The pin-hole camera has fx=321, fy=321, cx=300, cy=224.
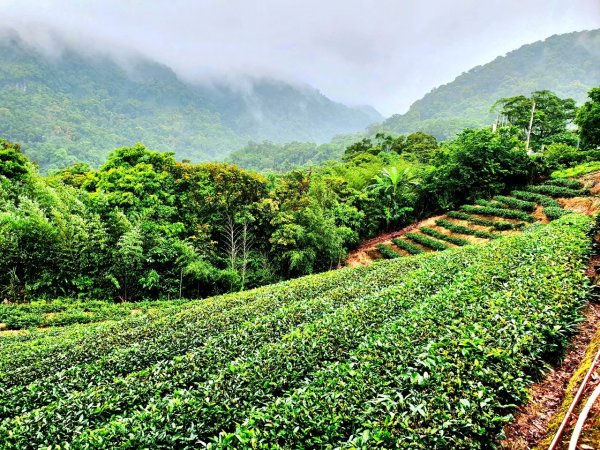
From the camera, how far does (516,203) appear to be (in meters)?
18.5

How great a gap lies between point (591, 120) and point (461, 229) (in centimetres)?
1185

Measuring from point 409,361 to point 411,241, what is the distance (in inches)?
713

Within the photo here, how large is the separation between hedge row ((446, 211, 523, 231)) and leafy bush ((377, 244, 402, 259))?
4.65 m

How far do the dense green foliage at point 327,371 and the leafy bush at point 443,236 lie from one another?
33.3ft

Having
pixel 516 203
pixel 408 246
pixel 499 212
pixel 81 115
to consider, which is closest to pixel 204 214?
pixel 408 246

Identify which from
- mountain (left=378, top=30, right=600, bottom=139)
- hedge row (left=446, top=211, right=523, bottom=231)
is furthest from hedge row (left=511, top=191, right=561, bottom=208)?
mountain (left=378, top=30, right=600, bottom=139)

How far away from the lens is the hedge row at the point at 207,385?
3.65m

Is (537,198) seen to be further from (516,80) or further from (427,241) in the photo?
(516,80)

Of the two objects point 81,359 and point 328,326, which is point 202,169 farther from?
point 328,326

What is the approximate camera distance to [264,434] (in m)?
2.92

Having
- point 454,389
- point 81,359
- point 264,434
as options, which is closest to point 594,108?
point 454,389

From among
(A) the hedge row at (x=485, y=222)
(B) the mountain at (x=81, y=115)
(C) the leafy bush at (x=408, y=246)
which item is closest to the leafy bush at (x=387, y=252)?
(C) the leafy bush at (x=408, y=246)

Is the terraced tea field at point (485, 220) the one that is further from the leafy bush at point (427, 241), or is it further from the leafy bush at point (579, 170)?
the leafy bush at point (579, 170)

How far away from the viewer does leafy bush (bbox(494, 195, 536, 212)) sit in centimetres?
1783
